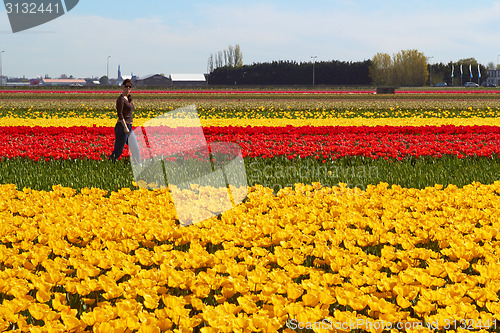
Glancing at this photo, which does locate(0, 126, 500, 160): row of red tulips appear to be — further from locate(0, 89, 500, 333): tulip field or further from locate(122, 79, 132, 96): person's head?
locate(122, 79, 132, 96): person's head

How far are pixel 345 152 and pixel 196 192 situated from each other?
4802 mm

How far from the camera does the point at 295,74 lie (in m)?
99.8

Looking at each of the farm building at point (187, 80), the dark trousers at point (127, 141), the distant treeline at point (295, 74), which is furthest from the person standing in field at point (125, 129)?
the farm building at point (187, 80)

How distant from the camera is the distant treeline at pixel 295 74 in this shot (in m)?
98.3

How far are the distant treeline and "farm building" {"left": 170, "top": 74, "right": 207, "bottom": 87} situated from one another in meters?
19.6

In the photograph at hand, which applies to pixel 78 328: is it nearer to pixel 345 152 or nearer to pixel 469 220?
pixel 469 220

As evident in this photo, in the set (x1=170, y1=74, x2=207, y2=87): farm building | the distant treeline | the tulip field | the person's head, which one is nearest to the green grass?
the tulip field

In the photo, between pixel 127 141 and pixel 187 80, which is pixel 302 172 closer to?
pixel 127 141

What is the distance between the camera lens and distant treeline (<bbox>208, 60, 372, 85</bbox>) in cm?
9831

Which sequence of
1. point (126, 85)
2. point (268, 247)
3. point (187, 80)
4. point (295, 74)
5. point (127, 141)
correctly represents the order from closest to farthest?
point (268, 247)
point (126, 85)
point (127, 141)
point (295, 74)
point (187, 80)

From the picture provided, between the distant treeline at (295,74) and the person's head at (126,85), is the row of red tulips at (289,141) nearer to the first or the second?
the person's head at (126,85)

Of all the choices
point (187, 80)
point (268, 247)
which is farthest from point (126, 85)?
point (187, 80)

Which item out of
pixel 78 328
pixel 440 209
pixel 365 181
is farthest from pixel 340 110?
pixel 78 328

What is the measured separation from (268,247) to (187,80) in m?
120
